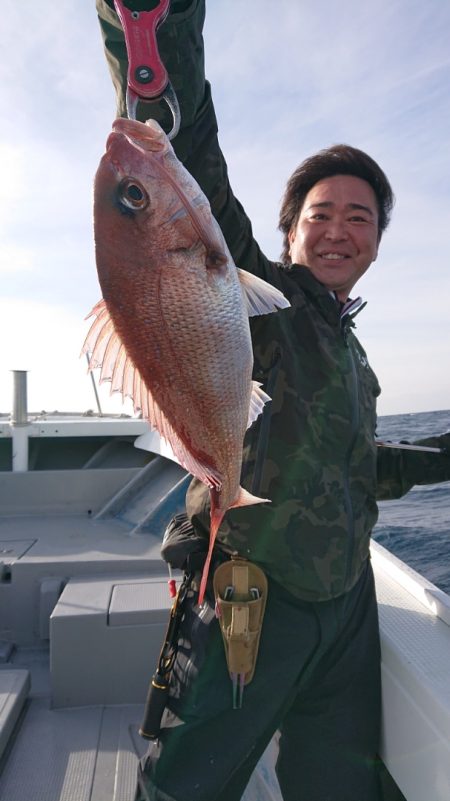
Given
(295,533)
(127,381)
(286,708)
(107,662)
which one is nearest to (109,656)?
(107,662)

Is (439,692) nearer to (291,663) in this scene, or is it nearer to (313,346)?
(291,663)

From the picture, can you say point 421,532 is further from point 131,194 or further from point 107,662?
point 131,194

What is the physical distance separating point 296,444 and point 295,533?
29 cm

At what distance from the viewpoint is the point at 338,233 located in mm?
2186

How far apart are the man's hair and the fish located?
1.25 m

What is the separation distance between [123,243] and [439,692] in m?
1.72

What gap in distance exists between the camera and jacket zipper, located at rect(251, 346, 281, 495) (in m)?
1.79

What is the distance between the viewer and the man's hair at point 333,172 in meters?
2.39

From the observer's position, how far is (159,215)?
4.25 feet

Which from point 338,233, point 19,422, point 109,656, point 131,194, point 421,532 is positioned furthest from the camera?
point 421,532

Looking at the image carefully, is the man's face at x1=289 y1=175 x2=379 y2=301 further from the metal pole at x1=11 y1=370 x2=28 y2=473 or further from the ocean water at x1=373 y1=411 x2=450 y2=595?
the ocean water at x1=373 y1=411 x2=450 y2=595

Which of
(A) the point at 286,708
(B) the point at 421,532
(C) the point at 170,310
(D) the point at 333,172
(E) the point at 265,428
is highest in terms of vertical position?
A: (D) the point at 333,172

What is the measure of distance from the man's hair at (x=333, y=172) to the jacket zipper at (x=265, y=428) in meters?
0.93

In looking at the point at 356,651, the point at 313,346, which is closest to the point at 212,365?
the point at 313,346
